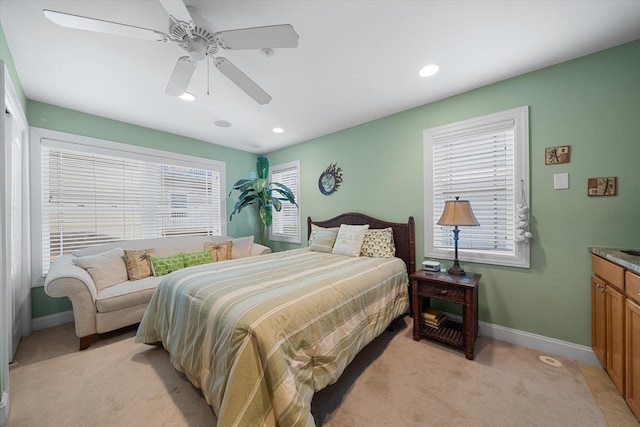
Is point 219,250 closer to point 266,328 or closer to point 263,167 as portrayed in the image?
point 263,167

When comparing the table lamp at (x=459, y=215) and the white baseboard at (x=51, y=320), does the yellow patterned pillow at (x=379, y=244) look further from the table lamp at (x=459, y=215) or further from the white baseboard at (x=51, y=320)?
the white baseboard at (x=51, y=320)

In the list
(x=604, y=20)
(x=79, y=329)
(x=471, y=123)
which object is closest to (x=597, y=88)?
(x=604, y=20)

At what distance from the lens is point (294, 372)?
4.07 ft

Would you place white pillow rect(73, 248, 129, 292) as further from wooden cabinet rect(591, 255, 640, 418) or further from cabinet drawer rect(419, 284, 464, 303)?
wooden cabinet rect(591, 255, 640, 418)

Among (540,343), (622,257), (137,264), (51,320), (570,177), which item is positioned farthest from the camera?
(137,264)

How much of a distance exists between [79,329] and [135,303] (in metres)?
0.44

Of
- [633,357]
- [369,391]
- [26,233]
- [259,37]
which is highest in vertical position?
[259,37]

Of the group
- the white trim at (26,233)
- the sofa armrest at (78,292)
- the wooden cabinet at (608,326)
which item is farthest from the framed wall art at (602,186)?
the white trim at (26,233)

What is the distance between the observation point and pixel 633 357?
4.48 ft

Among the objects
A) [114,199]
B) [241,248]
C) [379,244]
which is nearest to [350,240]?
[379,244]

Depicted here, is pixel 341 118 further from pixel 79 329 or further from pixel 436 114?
pixel 79 329

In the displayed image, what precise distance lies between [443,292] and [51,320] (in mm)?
4367

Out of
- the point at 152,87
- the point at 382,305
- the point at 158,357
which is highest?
the point at 152,87

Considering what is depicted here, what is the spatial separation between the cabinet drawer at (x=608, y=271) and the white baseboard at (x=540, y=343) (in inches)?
27.2
